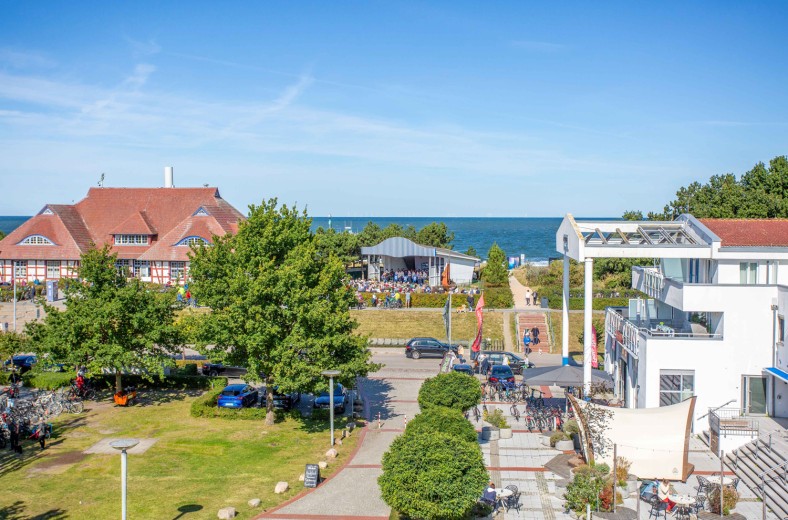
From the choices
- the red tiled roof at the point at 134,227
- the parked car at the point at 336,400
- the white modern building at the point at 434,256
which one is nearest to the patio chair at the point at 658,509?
the parked car at the point at 336,400

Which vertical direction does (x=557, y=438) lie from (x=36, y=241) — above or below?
below

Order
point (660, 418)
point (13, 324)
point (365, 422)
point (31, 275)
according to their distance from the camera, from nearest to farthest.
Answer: point (660, 418) < point (365, 422) < point (13, 324) < point (31, 275)

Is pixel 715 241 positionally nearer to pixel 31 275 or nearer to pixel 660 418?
pixel 660 418

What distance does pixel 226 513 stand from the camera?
20.3 m

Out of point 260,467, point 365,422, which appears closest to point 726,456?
point 365,422

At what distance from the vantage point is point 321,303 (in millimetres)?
28672

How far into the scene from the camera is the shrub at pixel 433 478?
17.5 meters

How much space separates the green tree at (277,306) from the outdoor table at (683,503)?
1262 cm

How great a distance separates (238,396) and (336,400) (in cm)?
441

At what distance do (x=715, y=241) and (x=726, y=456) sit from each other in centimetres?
764

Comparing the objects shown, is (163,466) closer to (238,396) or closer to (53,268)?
(238,396)

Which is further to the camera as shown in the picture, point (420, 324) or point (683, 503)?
point (420, 324)

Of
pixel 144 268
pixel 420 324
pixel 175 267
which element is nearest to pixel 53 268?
pixel 144 268

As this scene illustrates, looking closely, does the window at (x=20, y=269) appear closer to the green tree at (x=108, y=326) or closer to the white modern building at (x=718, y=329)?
the green tree at (x=108, y=326)
